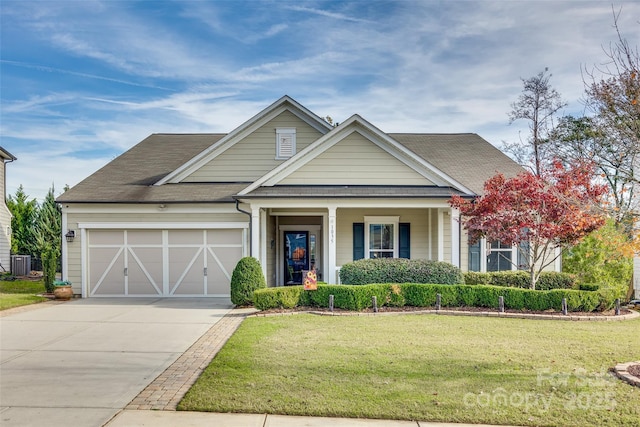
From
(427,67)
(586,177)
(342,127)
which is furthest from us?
(427,67)

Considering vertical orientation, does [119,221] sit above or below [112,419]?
above

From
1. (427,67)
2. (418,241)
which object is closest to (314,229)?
(418,241)

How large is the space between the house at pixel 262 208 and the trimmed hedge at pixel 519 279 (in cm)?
94

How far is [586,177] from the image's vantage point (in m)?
10.8

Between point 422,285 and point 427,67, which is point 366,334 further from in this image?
point 427,67

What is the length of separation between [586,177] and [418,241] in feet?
19.4

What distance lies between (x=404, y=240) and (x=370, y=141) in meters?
3.64

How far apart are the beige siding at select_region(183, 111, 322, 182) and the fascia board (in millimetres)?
150

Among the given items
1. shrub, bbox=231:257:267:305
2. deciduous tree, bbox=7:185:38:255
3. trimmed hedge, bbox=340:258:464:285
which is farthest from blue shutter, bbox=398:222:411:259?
deciduous tree, bbox=7:185:38:255

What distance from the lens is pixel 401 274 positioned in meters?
12.5

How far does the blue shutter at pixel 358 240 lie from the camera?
609 inches

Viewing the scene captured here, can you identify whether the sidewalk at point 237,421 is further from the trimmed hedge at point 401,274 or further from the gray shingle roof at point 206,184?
the gray shingle roof at point 206,184

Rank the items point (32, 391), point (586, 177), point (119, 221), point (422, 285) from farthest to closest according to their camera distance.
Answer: point (119, 221) → point (422, 285) → point (586, 177) → point (32, 391)

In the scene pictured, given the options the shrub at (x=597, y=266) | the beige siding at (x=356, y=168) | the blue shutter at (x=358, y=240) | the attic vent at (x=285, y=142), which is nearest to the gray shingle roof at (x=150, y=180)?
the attic vent at (x=285, y=142)
